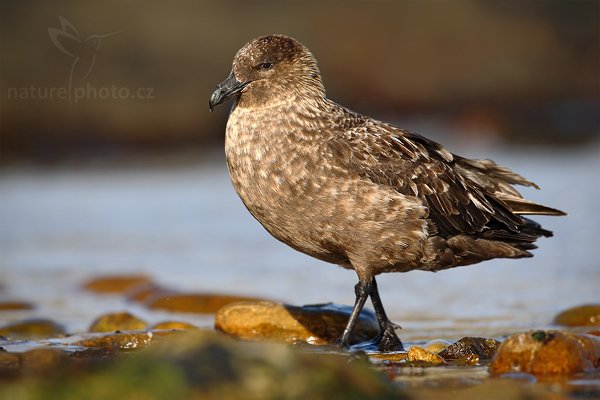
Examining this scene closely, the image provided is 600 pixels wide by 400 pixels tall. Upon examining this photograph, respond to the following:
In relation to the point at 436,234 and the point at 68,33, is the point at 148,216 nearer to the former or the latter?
the point at 436,234

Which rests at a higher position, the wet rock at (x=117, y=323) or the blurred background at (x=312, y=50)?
the blurred background at (x=312, y=50)

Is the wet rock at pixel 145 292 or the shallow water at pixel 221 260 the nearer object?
the shallow water at pixel 221 260

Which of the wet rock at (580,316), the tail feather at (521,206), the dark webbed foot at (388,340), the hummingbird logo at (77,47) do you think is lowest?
the dark webbed foot at (388,340)

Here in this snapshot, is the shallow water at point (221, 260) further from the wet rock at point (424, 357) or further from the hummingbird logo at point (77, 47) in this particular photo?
the hummingbird logo at point (77, 47)

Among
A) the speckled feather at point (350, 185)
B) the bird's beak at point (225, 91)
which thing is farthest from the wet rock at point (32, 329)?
the bird's beak at point (225, 91)

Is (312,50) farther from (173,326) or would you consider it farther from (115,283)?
(173,326)

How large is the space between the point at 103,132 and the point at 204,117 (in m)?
1.76

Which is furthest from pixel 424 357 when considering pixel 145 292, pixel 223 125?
pixel 223 125

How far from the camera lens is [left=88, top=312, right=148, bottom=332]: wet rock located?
22.5 ft

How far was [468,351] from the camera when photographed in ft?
18.2

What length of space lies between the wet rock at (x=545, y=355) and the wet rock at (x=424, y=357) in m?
0.37

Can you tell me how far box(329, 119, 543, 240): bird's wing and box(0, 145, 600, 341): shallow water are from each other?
0.73 meters

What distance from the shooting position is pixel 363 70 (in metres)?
20.9

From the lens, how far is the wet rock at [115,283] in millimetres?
8547
